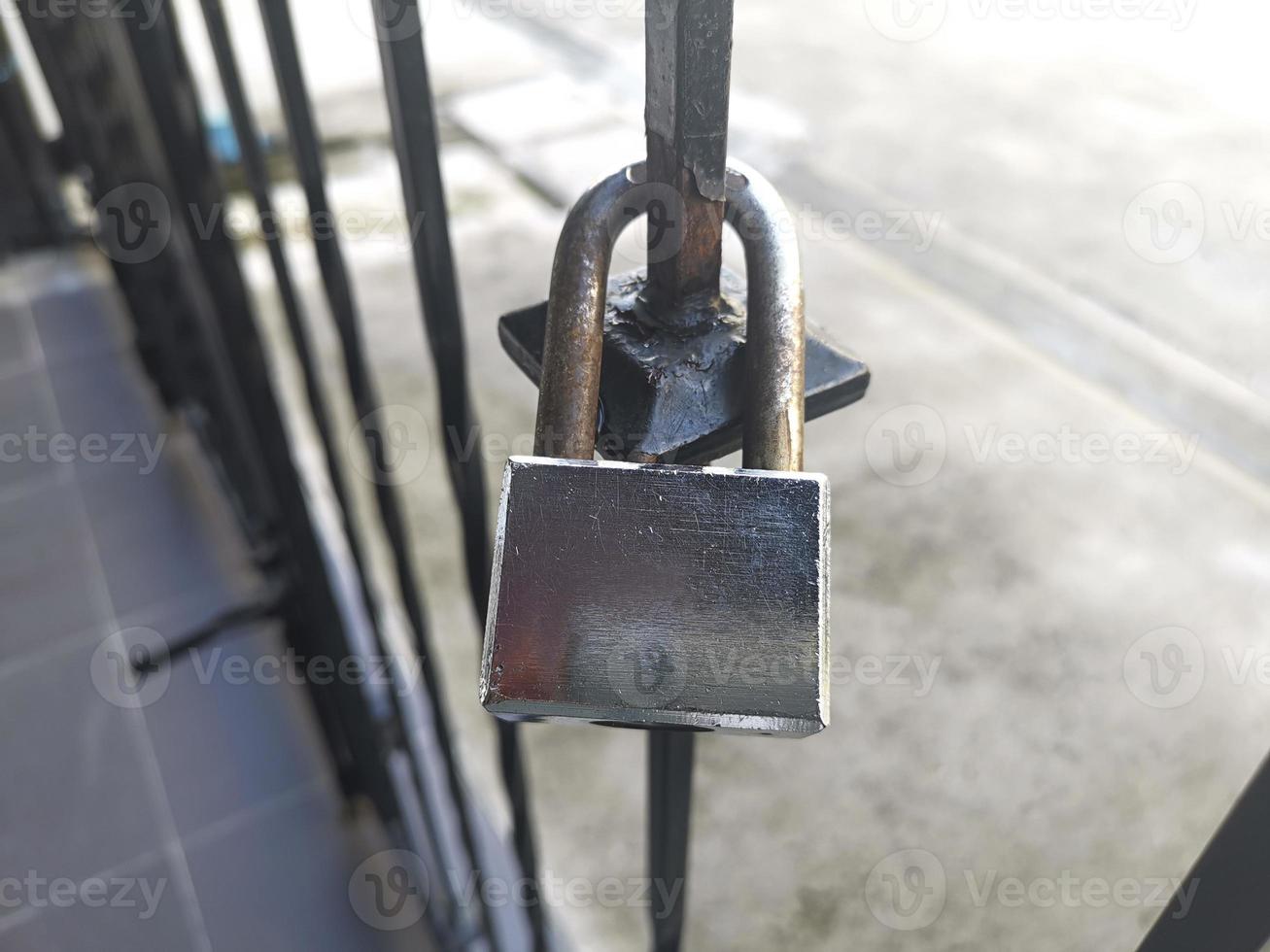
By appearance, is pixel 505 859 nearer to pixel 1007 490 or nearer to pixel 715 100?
pixel 715 100

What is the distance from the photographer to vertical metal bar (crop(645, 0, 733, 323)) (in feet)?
1.13

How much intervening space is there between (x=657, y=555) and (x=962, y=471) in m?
3.00

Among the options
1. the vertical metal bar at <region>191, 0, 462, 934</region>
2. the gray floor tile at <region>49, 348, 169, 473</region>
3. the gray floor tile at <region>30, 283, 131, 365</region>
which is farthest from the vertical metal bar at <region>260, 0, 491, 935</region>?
the gray floor tile at <region>30, 283, 131, 365</region>

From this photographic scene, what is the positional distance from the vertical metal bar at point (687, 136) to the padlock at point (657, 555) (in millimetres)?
19

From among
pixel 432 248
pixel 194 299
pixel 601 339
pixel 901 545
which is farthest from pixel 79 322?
pixel 601 339

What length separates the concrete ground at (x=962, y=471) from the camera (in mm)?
2166

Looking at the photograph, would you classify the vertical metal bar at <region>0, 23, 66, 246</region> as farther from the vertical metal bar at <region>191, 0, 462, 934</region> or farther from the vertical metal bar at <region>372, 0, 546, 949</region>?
the vertical metal bar at <region>372, 0, 546, 949</region>

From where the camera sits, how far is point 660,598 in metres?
0.36

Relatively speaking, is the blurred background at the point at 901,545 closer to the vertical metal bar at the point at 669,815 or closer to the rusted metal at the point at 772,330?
the vertical metal bar at the point at 669,815

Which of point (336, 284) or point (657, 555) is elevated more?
point (657, 555)

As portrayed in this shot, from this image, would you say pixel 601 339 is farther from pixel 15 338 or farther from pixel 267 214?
pixel 15 338

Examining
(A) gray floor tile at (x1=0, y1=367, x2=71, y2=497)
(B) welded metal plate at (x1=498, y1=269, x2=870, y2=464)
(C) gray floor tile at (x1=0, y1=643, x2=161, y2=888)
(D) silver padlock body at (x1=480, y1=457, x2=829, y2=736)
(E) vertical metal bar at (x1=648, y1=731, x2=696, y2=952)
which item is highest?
(B) welded metal plate at (x1=498, y1=269, x2=870, y2=464)

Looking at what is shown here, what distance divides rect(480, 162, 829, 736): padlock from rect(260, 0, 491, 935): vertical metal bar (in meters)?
0.39

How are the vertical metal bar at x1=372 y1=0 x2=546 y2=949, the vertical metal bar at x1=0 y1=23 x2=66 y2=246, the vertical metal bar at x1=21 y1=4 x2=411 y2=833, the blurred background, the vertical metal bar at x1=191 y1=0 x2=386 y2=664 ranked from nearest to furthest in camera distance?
the vertical metal bar at x1=372 y1=0 x2=546 y2=949, the vertical metal bar at x1=191 y1=0 x2=386 y2=664, the vertical metal bar at x1=21 y1=4 x2=411 y2=833, the blurred background, the vertical metal bar at x1=0 y1=23 x2=66 y2=246
